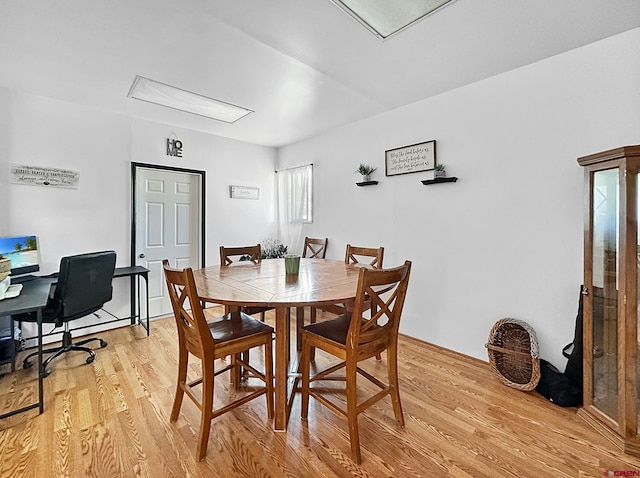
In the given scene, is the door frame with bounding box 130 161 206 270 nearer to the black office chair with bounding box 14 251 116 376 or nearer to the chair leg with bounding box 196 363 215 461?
the black office chair with bounding box 14 251 116 376

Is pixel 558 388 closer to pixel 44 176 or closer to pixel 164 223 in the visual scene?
pixel 164 223

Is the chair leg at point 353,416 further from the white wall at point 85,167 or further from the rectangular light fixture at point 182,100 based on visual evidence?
the white wall at point 85,167

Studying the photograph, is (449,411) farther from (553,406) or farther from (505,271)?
(505,271)

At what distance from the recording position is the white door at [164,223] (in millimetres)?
3711

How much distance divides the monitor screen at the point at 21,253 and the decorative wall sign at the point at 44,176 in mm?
565

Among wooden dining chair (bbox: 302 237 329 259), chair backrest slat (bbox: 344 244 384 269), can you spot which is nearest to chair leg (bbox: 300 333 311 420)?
chair backrest slat (bbox: 344 244 384 269)

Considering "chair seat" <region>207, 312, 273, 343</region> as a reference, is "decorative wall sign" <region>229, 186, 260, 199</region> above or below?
above

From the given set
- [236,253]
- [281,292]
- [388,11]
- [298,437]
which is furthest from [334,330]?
[388,11]

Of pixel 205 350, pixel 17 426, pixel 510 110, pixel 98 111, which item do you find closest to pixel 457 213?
pixel 510 110

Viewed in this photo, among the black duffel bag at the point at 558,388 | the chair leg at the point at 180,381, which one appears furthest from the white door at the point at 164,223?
the black duffel bag at the point at 558,388

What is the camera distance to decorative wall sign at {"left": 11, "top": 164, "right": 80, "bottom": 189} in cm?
288

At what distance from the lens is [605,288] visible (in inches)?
71.4

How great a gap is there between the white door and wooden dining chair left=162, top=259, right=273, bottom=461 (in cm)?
227

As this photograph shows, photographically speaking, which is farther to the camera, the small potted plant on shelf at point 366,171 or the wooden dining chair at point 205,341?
the small potted plant on shelf at point 366,171
